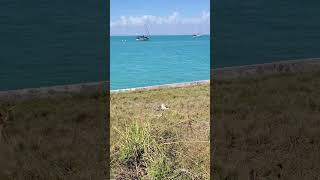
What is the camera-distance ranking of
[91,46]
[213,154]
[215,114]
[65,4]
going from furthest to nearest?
[65,4]
[91,46]
[215,114]
[213,154]

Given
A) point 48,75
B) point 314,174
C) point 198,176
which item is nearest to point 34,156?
point 198,176

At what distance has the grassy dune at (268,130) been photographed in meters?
5.41

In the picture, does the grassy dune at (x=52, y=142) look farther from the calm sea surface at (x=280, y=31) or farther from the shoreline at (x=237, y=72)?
the calm sea surface at (x=280, y=31)

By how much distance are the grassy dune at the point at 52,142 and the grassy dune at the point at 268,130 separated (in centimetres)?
166

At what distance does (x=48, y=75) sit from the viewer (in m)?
24.1

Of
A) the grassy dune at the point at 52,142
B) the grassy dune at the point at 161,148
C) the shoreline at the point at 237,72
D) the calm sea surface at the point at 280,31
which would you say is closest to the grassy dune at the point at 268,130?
the grassy dune at the point at 161,148

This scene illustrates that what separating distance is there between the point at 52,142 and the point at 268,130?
3206 millimetres

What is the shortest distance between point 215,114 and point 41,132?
10.0 ft

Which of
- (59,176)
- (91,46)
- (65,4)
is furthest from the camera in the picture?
(65,4)

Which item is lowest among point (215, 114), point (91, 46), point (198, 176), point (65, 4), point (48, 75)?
point (198, 176)

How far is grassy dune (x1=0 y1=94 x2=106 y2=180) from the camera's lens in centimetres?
527

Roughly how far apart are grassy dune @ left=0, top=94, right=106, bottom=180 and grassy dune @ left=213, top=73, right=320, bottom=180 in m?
1.66

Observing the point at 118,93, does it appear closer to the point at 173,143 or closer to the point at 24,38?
the point at 173,143

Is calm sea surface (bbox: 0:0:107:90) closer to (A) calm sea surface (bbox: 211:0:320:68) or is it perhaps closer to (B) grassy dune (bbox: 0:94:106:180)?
(A) calm sea surface (bbox: 211:0:320:68)
